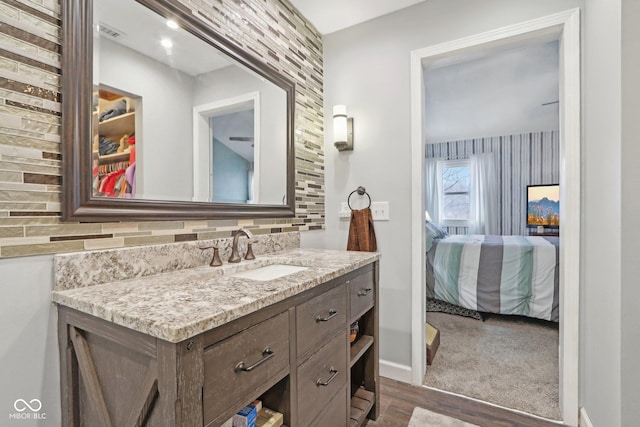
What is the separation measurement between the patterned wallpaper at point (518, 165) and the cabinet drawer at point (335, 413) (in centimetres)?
555

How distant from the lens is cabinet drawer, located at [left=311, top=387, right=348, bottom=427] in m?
1.23

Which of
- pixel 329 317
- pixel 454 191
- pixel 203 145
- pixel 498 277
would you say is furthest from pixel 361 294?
pixel 454 191

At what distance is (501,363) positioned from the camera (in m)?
2.31

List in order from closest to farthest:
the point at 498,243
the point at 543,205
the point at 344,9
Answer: the point at 344,9
the point at 498,243
the point at 543,205

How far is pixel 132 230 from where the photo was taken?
1158 mm

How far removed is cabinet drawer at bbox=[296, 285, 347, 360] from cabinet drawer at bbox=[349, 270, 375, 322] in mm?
86

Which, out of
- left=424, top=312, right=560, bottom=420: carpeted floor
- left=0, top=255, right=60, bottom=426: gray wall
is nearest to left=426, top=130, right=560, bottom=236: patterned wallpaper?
left=424, top=312, right=560, bottom=420: carpeted floor

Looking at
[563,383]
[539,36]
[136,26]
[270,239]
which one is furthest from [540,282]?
[136,26]

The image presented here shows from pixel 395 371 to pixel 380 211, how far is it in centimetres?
112

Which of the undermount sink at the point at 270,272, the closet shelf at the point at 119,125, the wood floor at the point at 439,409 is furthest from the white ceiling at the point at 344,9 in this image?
the wood floor at the point at 439,409

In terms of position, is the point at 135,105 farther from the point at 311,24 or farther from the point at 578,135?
the point at 578,135

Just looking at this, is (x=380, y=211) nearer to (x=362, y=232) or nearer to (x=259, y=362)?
(x=362, y=232)

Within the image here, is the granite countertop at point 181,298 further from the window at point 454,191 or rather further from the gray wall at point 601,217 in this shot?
the window at point 454,191

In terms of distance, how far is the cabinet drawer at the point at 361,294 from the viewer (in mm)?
1483
